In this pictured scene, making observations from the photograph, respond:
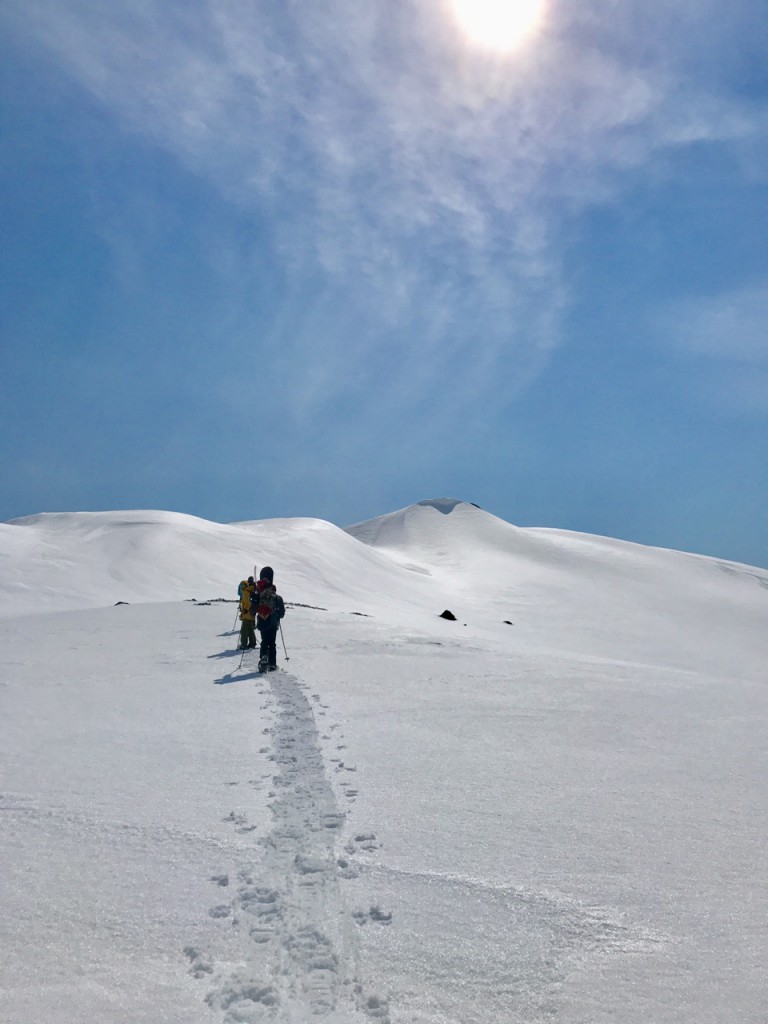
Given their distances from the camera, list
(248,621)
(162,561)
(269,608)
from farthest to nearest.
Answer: (162,561), (248,621), (269,608)

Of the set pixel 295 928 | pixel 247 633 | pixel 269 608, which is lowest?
pixel 295 928

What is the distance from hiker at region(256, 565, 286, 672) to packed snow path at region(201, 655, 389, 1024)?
Answer: 7.09 metres

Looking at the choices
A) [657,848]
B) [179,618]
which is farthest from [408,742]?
[179,618]

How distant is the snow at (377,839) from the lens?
143 inches

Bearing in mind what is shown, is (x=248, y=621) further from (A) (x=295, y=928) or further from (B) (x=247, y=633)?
(A) (x=295, y=928)

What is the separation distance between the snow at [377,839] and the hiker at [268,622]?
54 cm

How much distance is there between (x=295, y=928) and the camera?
13.7 feet

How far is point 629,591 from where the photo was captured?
52500mm

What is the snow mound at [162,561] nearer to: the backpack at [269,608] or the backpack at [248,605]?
the backpack at [248,605]

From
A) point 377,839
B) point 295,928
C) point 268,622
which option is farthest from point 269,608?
point 295,928

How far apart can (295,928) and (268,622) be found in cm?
972

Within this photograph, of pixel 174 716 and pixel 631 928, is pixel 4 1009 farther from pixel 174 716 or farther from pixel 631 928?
pixel 174 716

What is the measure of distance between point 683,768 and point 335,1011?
5.27 m

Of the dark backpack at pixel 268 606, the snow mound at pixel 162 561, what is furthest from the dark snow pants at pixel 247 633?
the snow mound at pixel 162 561
